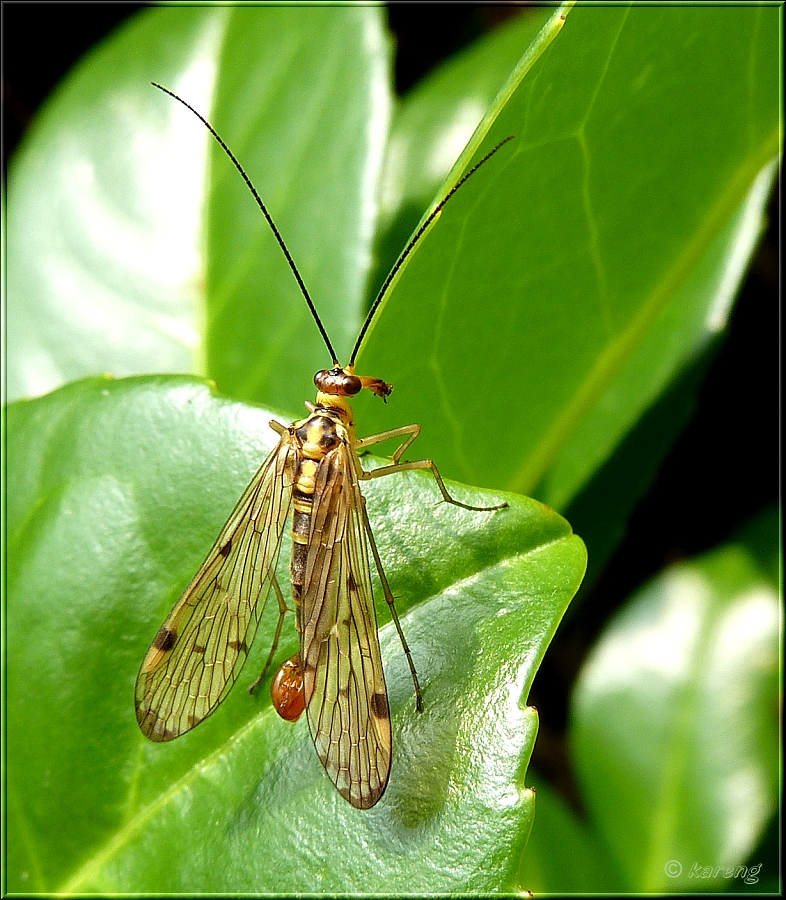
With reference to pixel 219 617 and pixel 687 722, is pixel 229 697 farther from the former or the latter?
pixel 687 722

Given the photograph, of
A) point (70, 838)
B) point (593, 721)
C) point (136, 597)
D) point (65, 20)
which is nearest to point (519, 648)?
point (136, 597)

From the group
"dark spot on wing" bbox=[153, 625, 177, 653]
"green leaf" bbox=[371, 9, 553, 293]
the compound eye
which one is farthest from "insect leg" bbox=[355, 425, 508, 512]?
"green leaf" bbox=[371, 9, 553, 293]

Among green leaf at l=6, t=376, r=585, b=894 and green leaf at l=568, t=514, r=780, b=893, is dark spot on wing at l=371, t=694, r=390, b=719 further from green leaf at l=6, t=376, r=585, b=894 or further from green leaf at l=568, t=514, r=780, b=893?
green leaf at l=568, t=514, r=780, b=893

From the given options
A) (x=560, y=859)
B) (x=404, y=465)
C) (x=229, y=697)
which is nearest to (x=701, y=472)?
(x=560, y=859)

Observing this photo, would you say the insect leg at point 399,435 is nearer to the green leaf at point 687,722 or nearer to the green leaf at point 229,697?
the green leaf at point 229,697

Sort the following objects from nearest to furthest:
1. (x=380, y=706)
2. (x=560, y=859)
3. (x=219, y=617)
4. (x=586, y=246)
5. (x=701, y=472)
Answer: (x=380, y=706), (x=219, y=617), (x=586, y=246), (x=560, y=859), (x=701, y=472)

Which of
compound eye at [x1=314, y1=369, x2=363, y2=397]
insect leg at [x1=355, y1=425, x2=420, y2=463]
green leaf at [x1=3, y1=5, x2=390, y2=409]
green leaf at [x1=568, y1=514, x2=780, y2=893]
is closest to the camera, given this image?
insect leg at [x1=355, y1=425, x2=420, y2=463]
